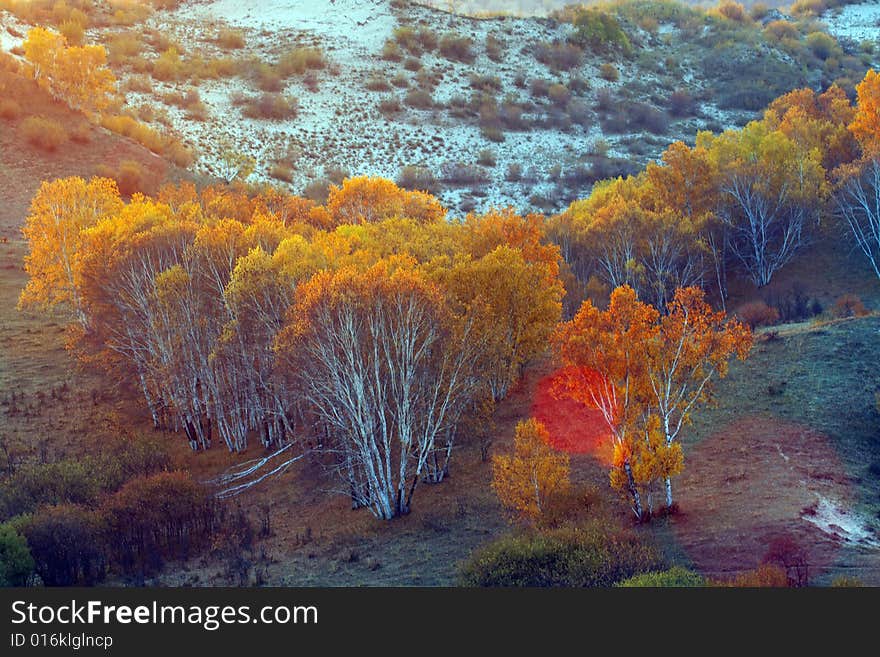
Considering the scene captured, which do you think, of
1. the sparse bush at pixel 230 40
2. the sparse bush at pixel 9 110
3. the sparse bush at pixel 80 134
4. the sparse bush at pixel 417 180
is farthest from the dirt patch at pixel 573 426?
the sparse bush at pixel 230 40

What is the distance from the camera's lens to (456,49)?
12444 centimetres

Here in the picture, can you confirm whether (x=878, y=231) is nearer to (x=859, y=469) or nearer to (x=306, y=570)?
(x=859, y=469)

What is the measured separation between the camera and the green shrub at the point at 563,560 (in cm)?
2353

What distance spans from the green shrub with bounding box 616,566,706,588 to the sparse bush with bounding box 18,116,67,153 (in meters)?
70.4

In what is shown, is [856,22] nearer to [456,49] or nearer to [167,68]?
[456,49]

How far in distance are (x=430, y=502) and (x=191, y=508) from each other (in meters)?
8.57

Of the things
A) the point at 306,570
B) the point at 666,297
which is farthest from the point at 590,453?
the point at 666,297

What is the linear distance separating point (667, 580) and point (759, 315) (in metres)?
31.9

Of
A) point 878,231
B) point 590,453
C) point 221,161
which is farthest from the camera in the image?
point 221,161

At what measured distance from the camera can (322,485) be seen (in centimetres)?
3766

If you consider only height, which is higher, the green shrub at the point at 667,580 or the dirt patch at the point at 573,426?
the green shrub at the point at 667,580

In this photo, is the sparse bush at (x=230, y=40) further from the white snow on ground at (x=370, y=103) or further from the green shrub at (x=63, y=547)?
the green shrub at (x=63, y=547)

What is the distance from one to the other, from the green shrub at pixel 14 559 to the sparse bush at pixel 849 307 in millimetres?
37843

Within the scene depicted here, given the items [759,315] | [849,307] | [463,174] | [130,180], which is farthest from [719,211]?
[130,180]
